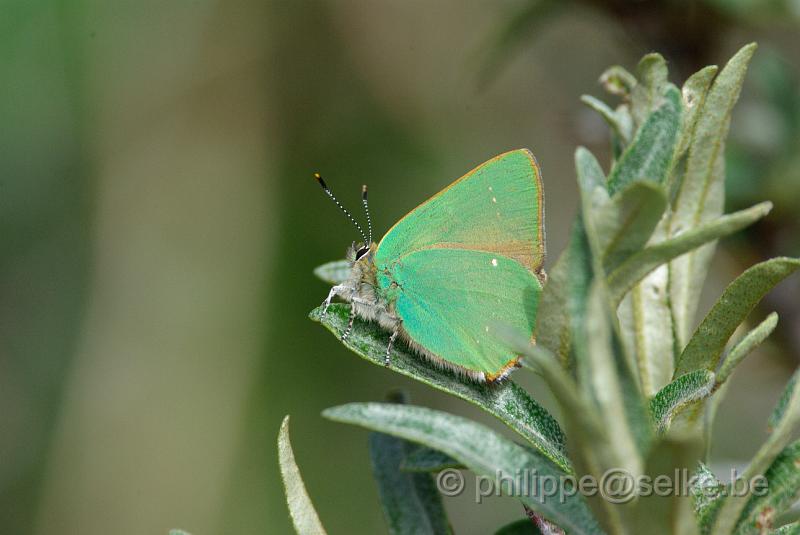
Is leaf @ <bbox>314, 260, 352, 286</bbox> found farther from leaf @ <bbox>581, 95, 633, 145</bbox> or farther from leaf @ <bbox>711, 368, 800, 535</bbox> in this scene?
leaf @ <bbox>711, 368, 800, 535</bbox>

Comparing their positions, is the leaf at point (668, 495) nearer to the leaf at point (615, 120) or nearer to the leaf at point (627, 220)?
the leaf at point (627, 220)

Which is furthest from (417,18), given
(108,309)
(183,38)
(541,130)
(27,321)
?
(27,321)

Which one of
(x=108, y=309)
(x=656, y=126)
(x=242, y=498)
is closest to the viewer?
(x=656, y=126)

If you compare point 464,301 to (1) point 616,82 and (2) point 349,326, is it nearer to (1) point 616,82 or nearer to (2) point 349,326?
(2) point 349,326

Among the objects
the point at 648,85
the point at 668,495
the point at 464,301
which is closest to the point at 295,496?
the point at 668,495

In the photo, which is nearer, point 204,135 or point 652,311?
point 652,311

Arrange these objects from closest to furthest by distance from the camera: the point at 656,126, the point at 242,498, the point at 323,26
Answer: the point at 656,126, the point at 242,498, the point at 323,26

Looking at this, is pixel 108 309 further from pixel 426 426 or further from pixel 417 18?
pixel 426 426
